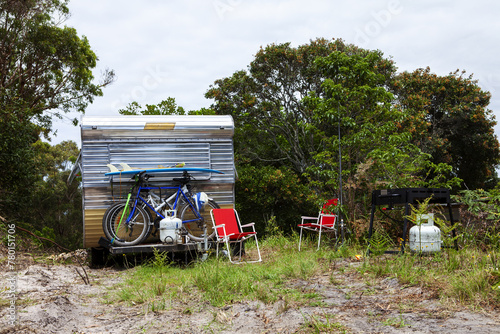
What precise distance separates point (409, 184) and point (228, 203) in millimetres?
2925

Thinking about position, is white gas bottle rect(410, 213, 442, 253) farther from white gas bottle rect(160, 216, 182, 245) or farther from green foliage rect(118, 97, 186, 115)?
green foliage rect(118, 97, 186, 115)

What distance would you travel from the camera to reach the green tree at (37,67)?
35.5 ft

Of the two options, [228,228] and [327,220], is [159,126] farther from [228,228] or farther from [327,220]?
[327,220]

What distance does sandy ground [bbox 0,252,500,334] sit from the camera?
3191 mm

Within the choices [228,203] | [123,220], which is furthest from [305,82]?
[123,220]

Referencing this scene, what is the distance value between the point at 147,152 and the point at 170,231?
4.81ft

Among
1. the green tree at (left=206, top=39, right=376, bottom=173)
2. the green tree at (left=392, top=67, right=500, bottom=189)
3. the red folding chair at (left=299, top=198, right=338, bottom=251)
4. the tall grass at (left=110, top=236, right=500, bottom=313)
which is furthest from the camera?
the green tree at (left=392, top=67, right=500, bottom=189)

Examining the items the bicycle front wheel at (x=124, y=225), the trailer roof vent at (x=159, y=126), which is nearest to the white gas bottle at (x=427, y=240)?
the bicycle front wheel at (x=124, y=225)

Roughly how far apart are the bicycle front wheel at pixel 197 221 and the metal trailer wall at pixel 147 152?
25cm

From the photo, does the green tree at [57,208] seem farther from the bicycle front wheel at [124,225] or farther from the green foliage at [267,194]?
the bicycle front wheel at [124,225]

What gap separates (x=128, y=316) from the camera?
3873 millimetres

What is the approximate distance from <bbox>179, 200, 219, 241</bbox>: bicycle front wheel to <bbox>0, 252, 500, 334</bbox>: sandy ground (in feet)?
8.82

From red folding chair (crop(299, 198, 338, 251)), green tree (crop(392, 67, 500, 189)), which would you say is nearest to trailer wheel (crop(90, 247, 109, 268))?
red folding chair (crop(299, 198, 338, 251))

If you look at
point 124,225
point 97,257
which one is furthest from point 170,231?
point 97,257
